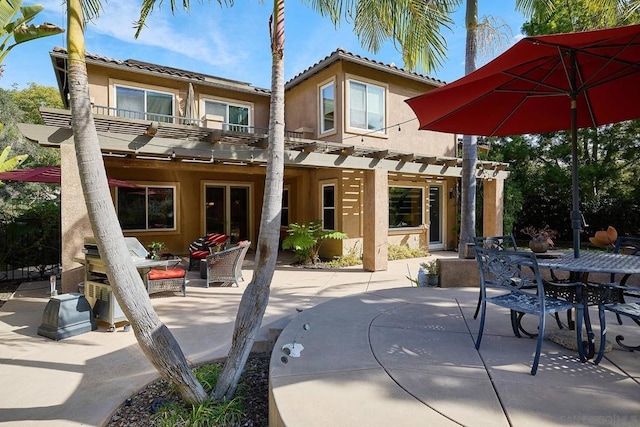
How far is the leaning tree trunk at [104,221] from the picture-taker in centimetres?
270

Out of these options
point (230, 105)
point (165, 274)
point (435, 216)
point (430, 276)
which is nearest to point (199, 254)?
point (165, 274)

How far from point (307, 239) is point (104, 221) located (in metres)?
8.14

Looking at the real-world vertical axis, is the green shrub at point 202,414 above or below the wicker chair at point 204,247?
below

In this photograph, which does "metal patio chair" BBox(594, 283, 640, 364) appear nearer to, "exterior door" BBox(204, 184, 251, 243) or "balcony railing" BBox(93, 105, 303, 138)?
"balcony railing" BBox(93, 105, 303, 138)

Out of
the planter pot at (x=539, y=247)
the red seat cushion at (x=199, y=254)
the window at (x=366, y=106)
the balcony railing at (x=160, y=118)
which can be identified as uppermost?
the window at (x=366, y=106)

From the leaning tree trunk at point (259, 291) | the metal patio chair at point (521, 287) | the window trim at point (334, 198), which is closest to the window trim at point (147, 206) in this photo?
the window trim at point (334, 198)

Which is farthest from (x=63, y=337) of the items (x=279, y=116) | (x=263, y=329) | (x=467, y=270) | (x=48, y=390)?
(x=467, y=270)

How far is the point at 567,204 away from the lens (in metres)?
15.5

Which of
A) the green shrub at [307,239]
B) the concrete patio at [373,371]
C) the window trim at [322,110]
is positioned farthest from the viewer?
the window trim at [322,110]

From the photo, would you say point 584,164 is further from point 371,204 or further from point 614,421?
point 614,421

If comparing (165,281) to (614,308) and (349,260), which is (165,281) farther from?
(614,308)

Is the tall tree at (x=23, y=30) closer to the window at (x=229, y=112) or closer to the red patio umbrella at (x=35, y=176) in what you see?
the red patio umbrella at (x=35, y=176)

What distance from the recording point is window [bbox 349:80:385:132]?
37.5 ft

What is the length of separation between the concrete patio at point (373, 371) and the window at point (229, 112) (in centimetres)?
866
